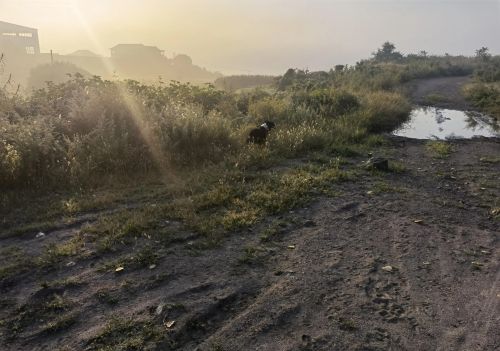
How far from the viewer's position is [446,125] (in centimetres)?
1452

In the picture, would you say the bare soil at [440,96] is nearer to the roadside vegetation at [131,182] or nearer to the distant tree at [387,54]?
the roadside vegetation at [131,182]

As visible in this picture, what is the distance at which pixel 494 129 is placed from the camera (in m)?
13.7

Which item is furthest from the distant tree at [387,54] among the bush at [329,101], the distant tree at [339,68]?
the bush at [329,101]

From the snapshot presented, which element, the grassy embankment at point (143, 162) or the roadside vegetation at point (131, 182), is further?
the grassy embankment at point (143, 162)

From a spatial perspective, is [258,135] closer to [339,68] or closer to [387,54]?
[339,68]

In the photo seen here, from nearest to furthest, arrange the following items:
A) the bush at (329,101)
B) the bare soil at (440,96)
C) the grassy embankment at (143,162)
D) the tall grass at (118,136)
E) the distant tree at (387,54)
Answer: the grassy embankment at (143,162) → the tall grass at (118,136) → the bush at (329,101) → the bare soil at (440,96) → the distant tree at (387,54)

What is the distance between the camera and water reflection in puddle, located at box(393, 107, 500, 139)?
12.7 metres

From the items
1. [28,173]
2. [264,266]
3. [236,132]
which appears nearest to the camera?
[264,266]

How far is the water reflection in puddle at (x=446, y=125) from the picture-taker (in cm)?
1273

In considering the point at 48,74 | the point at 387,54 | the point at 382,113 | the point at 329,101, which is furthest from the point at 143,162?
the point at 387,54

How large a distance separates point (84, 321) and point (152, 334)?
2.00 feet

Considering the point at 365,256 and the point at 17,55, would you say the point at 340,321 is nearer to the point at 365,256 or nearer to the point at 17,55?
the point at 365,256

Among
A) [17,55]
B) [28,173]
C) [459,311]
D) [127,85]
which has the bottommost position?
[459,311]

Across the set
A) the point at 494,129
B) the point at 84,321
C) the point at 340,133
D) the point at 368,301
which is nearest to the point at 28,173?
the point at 84,321
